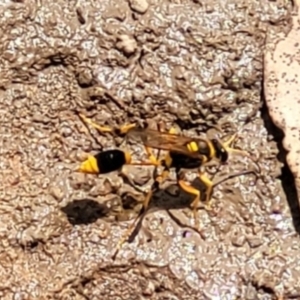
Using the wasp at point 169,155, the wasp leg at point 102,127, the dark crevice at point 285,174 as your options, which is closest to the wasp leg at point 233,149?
the wasp at point 169,155

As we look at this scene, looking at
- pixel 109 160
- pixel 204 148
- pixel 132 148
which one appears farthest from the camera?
pixel 132 148

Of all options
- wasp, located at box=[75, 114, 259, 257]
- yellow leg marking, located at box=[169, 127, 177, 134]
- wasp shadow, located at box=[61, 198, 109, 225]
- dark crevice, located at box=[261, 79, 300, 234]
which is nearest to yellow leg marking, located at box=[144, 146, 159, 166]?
wasp, located at box=[75, 114, 259, 257]

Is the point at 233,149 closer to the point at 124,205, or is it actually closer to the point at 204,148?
the point at 204,148

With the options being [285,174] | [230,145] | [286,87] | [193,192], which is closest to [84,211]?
[193,192]

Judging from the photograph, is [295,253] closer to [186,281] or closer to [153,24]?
[186,281]

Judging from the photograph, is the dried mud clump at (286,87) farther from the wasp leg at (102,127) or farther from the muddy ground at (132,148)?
the wasp leg at (102,127)

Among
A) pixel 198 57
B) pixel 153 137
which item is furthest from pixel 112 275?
pixel 198 57

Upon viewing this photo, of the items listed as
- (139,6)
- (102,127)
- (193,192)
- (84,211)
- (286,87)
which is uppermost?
(139,6)
